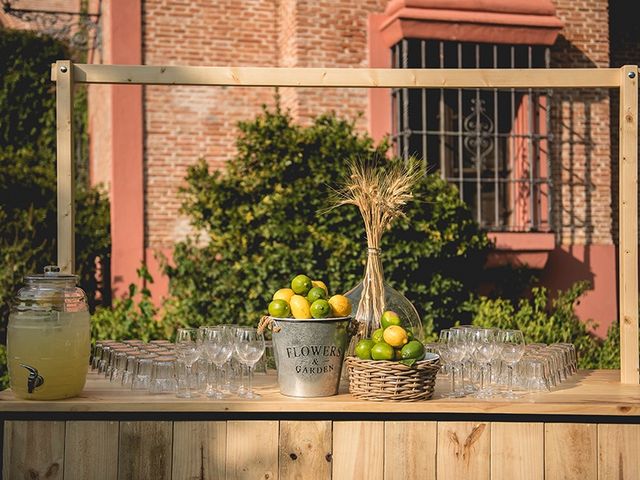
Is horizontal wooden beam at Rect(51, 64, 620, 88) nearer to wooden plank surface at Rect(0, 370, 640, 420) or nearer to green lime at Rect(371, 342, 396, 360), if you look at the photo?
green lime at Rect(371, 342, 396, 360)

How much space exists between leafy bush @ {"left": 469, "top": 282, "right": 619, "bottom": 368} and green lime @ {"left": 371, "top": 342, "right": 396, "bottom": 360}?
11.3 ft

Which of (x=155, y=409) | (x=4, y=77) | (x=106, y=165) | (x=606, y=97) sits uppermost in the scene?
(x=4, y=77)

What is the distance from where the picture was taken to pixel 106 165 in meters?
8.38

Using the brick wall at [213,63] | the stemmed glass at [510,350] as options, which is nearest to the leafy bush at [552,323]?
the brick wall at [213,63]

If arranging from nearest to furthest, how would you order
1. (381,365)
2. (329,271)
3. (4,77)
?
1. (381,365)
2. (329,271)
3. (4,77)

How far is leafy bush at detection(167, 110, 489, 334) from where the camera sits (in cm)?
633

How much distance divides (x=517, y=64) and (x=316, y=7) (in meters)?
1.99

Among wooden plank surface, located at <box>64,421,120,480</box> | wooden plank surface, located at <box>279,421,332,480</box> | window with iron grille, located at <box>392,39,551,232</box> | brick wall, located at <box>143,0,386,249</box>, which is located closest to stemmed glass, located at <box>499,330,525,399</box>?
wooden plank surface, located at <box>279,421,332,480</box>

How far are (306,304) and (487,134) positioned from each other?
16.5ft

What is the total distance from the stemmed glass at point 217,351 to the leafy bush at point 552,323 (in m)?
3.53

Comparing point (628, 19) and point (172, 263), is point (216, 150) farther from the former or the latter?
point (628, 19)

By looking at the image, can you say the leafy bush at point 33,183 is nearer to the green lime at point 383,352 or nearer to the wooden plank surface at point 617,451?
the green lime at point 383,352

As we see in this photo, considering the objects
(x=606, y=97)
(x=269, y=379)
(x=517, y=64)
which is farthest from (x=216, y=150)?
(x=269, y=379)

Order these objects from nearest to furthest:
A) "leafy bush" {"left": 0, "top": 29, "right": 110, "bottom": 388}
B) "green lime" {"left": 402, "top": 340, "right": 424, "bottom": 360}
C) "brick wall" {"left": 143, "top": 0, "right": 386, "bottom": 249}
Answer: "green lime" {"left": 402, "top": 340, "right": 424, "bottom": 360} < "leafy bush" {"left": 0, "top": 29, "right": 110, "bottom": 388} < "brick wall" {"left": 143, "top": 0, "right": 386, "bottom": 249}
